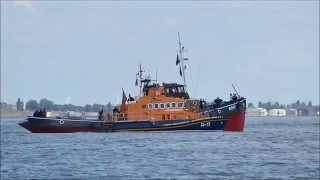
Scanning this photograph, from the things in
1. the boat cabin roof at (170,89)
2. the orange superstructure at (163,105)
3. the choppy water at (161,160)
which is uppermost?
the boat cabin roof at (170,89)

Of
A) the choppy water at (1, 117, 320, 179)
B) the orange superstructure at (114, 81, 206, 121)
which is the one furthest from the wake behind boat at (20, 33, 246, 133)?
the choppy water at (1, 117, 320, 179)

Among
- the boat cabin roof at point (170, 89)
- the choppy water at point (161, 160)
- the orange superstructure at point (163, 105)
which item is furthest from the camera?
the orange superstructure at point (163, 105)

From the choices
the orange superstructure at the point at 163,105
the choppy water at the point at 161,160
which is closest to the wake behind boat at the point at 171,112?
the orange superstructure at the point at 163,105

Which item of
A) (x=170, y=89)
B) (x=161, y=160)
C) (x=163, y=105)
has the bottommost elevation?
(x=161, y=160)

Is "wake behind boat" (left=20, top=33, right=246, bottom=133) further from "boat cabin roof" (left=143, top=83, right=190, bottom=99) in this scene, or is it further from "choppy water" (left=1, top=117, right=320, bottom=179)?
"choppy water" (left=1, top=117, right=320, bottom=179)

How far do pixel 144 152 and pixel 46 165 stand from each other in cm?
1359

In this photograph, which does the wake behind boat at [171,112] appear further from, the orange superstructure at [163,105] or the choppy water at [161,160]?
the choppy water at [161,160]

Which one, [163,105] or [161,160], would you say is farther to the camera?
[163,105]

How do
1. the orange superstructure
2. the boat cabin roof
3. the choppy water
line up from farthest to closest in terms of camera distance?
the orange superstructure, the boat cabin roof, the choppy water

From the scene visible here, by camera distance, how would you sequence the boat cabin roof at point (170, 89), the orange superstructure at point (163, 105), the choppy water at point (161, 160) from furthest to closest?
the orange superstructure at point (163, 105) → the boat cabin roof at point (170, 89) → the choppy water at point (161, 160)

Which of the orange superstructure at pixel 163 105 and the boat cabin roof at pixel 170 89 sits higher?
the boat cabin roof at pixel 170 89

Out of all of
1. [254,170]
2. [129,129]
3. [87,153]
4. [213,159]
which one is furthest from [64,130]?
[254,170]

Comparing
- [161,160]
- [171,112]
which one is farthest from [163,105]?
[161,160]

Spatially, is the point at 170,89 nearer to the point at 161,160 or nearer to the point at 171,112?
the point at 171,112
